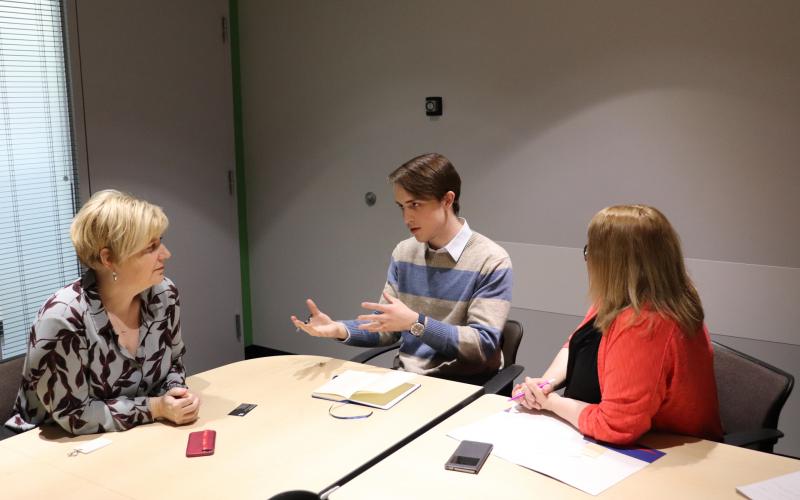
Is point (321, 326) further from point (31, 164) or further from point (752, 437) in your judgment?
point (31, 164)

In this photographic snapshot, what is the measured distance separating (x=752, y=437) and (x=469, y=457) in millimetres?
865

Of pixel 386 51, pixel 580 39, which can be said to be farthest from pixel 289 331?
pixel 580 39

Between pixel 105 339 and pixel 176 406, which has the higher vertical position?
pixel 105 339

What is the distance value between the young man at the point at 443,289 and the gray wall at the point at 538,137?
106 cm

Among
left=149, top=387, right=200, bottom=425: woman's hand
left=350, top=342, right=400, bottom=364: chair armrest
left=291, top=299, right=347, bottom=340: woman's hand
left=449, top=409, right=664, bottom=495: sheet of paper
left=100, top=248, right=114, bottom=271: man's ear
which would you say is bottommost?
left=350, top=342, right=400, bottom=364: chair armrest

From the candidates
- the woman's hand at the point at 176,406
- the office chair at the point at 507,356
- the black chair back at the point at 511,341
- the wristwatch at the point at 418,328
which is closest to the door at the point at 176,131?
the office chair at the point at 507,356

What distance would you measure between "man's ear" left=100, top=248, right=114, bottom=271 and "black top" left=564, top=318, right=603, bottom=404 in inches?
54.8

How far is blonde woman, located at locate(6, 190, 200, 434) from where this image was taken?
1.94 m

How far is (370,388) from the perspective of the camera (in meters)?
2.26

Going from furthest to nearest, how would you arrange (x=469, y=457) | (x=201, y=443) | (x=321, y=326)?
(x=321, y=326), (x=201, y=443), (x=469, y=457)

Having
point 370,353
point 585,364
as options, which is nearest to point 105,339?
point 370,353

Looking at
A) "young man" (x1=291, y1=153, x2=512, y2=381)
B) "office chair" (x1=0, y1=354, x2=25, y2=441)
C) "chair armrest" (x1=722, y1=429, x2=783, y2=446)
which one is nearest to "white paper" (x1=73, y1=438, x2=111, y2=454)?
"office chair" (x1=0, y1=354, x2=25, y2=441)

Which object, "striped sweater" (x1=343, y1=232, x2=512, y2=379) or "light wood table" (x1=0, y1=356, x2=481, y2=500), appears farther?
"striped sweater" (x1=343, y1=232, x2=512, y2=379)

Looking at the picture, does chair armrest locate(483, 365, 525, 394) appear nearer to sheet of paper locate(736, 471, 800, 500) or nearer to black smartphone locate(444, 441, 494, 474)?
black smartphone locate(444, 441, 494, 474)
